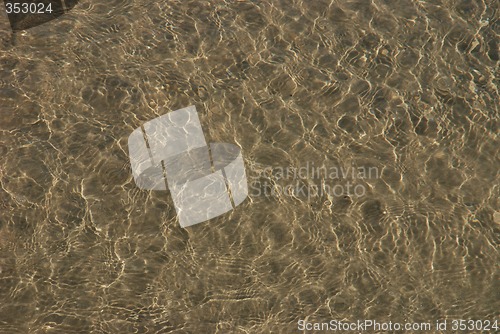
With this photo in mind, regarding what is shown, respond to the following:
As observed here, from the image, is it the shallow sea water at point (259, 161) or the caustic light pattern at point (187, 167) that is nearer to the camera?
the shallow sea water at point (259, 161)

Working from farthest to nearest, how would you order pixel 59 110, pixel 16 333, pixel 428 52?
pixel 428 52 < pixel 59 110 < pixel 16 333

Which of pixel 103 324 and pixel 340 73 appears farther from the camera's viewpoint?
pixel 340 73

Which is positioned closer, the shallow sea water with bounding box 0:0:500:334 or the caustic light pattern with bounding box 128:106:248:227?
the shallow sea water with bounding box 0:0:500:334

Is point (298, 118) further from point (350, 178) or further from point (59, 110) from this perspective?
point (59, 110)

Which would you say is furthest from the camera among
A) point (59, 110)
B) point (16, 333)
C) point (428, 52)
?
point (428, 52)

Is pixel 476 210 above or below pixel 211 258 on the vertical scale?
above

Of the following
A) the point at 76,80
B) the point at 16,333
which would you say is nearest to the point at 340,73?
the point at 76,80

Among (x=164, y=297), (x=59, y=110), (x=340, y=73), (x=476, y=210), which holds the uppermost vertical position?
(x=340, y=73)
